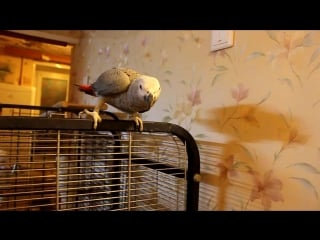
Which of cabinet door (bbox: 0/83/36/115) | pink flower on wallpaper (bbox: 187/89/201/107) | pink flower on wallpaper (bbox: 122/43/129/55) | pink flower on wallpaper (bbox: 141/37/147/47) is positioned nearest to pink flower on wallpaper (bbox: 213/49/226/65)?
pink flower on wallpaper (bbox: 187/89/201/107)

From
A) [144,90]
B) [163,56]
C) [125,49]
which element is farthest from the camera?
[125,49]

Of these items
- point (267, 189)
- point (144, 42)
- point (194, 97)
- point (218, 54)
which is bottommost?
point (267, 189)

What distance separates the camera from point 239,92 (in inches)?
29.3

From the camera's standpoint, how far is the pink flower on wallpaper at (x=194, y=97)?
2.94ft

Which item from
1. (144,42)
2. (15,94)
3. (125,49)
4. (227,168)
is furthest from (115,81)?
(15,94)

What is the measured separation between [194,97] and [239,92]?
0.65 ft

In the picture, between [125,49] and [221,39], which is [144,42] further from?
[221,39]

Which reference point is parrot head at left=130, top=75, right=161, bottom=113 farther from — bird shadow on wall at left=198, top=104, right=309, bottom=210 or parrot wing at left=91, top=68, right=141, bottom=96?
bird shadow on wall at left=198, top=104, right=309, bottom=210

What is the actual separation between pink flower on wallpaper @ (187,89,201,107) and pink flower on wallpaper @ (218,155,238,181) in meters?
0.22

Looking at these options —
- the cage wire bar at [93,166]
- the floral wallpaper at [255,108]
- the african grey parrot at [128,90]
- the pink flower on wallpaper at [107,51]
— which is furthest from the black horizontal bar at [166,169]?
the pink flower on wallpaper at [107,51]

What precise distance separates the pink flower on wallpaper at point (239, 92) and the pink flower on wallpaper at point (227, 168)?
6.7 inches

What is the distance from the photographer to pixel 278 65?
648 millimetres
